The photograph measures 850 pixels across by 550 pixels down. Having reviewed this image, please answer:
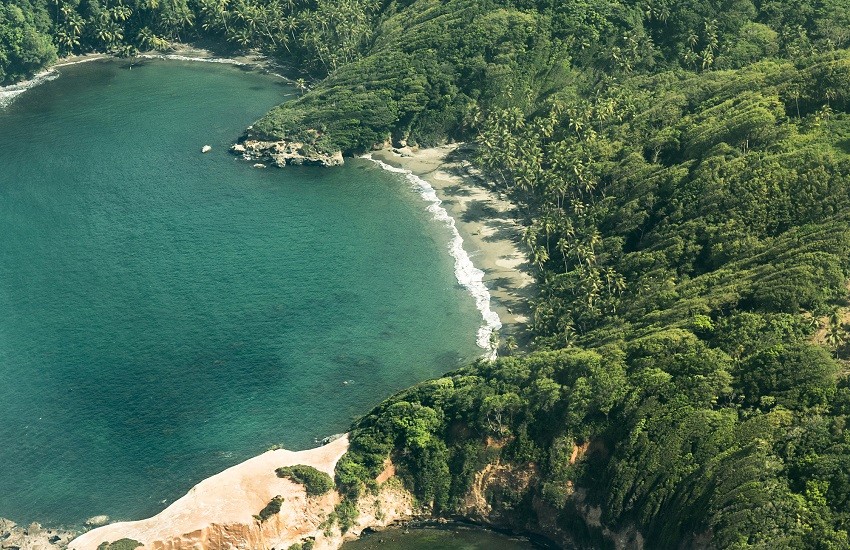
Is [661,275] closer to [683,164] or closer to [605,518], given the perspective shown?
[683,164]

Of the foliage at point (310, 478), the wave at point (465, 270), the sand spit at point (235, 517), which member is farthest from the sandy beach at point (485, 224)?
the sand spit at point (235, 517)

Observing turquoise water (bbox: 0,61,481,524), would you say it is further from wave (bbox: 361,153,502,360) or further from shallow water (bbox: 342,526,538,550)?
shallow water (bbox: 342,526,538,550)

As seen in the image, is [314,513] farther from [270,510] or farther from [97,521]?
[97,521]

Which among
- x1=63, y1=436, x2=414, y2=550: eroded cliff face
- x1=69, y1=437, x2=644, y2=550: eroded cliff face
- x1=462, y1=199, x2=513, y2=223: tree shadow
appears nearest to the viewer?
x1=63, y1=436, x2=414, y2=550: eroded cliff face

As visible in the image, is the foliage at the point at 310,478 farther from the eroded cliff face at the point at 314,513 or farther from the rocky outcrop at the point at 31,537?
the rocky outcrop at the point at 31,537

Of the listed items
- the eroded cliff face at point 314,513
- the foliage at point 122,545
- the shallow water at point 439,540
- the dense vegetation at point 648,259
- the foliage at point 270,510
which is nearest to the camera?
the dense vegetation at point 648,259

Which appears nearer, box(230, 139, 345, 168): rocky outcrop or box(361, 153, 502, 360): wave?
box(361, 153, 502, 360): wave

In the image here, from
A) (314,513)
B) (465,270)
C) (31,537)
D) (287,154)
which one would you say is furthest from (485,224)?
(31,537)

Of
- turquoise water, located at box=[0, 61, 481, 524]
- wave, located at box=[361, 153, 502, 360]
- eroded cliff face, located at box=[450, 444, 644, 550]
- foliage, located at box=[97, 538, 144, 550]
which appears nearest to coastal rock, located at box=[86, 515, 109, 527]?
turquoise water, located at box=[0, 61, 481, 524]
